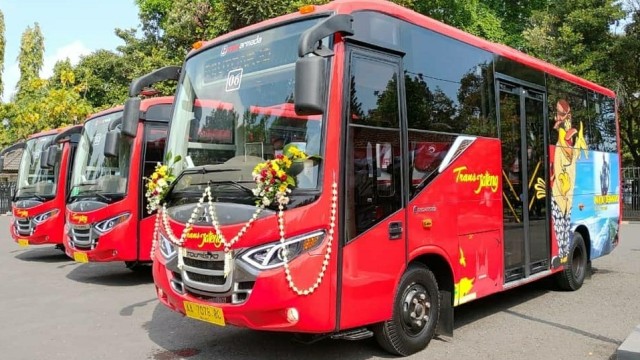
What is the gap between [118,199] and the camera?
9.47 metres

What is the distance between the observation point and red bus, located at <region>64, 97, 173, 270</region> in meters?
9.38

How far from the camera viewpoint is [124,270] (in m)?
11.5

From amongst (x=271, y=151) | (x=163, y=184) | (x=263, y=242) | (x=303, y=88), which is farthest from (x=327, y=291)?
(x=163, y=184)

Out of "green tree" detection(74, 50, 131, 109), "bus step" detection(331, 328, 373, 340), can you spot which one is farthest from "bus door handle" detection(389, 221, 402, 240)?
"green tree" detection(74, 50, 131, 109)

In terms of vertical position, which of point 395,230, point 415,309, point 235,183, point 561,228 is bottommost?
point 415,309

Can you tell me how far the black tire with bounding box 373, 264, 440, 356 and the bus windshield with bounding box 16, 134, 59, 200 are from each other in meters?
9.88

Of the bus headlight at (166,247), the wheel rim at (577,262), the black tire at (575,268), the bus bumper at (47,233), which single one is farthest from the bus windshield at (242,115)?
the bus bumper at (47,233)

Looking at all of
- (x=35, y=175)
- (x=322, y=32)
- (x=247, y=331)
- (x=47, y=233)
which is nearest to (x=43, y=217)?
(x=47, y=233)

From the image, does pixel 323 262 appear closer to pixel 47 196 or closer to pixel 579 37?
pixel 47 196

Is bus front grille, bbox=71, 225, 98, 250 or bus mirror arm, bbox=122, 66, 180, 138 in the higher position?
bus mirror arm, bbox=122, 66, 180, 138

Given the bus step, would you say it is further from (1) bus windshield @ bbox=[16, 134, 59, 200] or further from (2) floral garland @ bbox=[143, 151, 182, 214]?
(1) bus windshield @ bbox=[16, 134, 59, 200]

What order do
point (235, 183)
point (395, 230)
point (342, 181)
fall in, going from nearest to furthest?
1. point (342, 181)
2. point (235, 183)
3. point (395, 230)

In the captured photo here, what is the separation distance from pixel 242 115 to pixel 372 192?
1354 millimetres

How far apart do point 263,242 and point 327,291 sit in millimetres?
643
